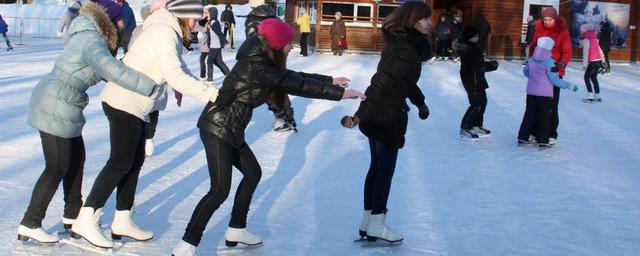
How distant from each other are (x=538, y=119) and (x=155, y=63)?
5.47 m

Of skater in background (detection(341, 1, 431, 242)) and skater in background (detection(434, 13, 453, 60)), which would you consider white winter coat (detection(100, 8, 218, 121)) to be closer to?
skater in background (detection(341, 1, 431, 242))

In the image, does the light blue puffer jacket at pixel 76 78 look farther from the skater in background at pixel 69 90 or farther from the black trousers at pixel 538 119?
the black trousers at pixel 538 119

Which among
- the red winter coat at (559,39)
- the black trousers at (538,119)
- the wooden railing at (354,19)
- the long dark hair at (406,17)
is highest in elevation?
the wooden railing at (354,19)

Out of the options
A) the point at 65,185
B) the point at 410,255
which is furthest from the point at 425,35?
the point at 65,185

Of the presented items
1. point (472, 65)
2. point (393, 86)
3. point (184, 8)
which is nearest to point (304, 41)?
point (472, 65)

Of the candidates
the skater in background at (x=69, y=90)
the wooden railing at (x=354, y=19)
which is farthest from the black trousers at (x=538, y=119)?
the wooden railing at (x=354, y=19)

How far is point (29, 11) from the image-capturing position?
111 feet

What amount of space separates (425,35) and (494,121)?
6370 mm

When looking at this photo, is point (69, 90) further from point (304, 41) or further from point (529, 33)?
point (529, 33)

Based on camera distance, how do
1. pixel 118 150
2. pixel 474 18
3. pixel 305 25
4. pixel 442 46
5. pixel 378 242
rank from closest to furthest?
pixel 118 150
pixel 378 242
pixel 305 25
pixel 442 46
pixel 474 18

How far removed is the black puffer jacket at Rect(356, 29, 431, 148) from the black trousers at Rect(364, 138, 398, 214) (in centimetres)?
7

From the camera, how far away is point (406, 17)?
169 inches

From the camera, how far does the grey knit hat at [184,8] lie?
4.09 m

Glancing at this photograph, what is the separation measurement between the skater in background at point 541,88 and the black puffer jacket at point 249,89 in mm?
4711
